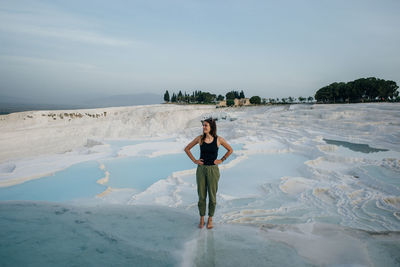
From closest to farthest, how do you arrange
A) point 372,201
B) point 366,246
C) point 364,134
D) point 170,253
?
point 170,253, point 366,246, point 372,201, point 364,134

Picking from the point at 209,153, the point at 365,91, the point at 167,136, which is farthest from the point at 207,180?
the point at 365,91

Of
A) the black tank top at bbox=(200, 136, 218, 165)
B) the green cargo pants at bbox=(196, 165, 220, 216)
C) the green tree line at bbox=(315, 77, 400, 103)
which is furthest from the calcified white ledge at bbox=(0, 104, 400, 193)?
the green tree line at bbox=(315, 77, 400, 103)

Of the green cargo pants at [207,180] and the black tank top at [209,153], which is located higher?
the black tank top at [209,153]

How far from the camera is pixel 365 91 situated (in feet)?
105

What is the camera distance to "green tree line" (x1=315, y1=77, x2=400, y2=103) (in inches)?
1225

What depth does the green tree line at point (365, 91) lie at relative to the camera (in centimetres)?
3111

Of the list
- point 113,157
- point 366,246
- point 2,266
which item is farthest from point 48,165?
point 366,246

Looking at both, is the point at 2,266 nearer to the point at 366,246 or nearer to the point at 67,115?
the point at 366,246

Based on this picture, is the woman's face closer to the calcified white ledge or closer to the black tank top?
the black tank top

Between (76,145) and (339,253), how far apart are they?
14066 mm

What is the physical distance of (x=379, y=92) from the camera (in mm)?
31047

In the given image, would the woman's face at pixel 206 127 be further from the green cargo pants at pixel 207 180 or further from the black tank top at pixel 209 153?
the green cargo pants at pixel 207 180

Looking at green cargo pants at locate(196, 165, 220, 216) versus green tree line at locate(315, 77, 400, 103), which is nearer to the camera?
green cargo pants at locate(196, 165, 220, 216)

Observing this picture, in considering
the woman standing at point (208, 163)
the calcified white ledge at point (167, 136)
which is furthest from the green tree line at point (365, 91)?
the woman standing at point (208, 163)
